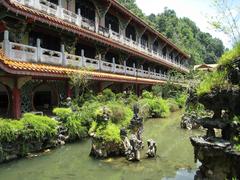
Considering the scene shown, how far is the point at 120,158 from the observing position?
12109 mm

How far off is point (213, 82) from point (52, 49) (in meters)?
13.7

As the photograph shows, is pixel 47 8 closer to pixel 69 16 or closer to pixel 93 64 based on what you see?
pixel 69 16

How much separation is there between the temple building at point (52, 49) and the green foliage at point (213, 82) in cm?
769

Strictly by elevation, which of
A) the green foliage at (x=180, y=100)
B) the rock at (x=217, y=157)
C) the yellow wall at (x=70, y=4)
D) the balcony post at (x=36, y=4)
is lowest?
the rock at (x=217, y=157)

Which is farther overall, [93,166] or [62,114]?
[62,114]

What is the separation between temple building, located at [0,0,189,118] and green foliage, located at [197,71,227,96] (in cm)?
769

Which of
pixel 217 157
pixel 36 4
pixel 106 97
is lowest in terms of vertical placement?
pixel 217 157

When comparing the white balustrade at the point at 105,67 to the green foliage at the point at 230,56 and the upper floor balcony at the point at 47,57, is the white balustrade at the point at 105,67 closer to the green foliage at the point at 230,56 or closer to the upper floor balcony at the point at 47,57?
the upper floor balcony at the point at 47,57

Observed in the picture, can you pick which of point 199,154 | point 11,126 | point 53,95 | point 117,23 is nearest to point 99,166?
point 11,126

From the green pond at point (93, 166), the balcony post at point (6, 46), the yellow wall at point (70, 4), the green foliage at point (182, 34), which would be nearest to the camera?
the green pond at point (93, 166)

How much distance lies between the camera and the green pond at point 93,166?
10.3 metres

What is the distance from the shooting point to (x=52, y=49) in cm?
1977

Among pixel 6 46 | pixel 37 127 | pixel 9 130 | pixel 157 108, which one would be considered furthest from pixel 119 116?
pixel 157 108

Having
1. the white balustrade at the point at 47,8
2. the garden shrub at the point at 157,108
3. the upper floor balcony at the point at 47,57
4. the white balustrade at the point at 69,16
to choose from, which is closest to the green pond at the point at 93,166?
the upper floor balcony at the point at 47,57
